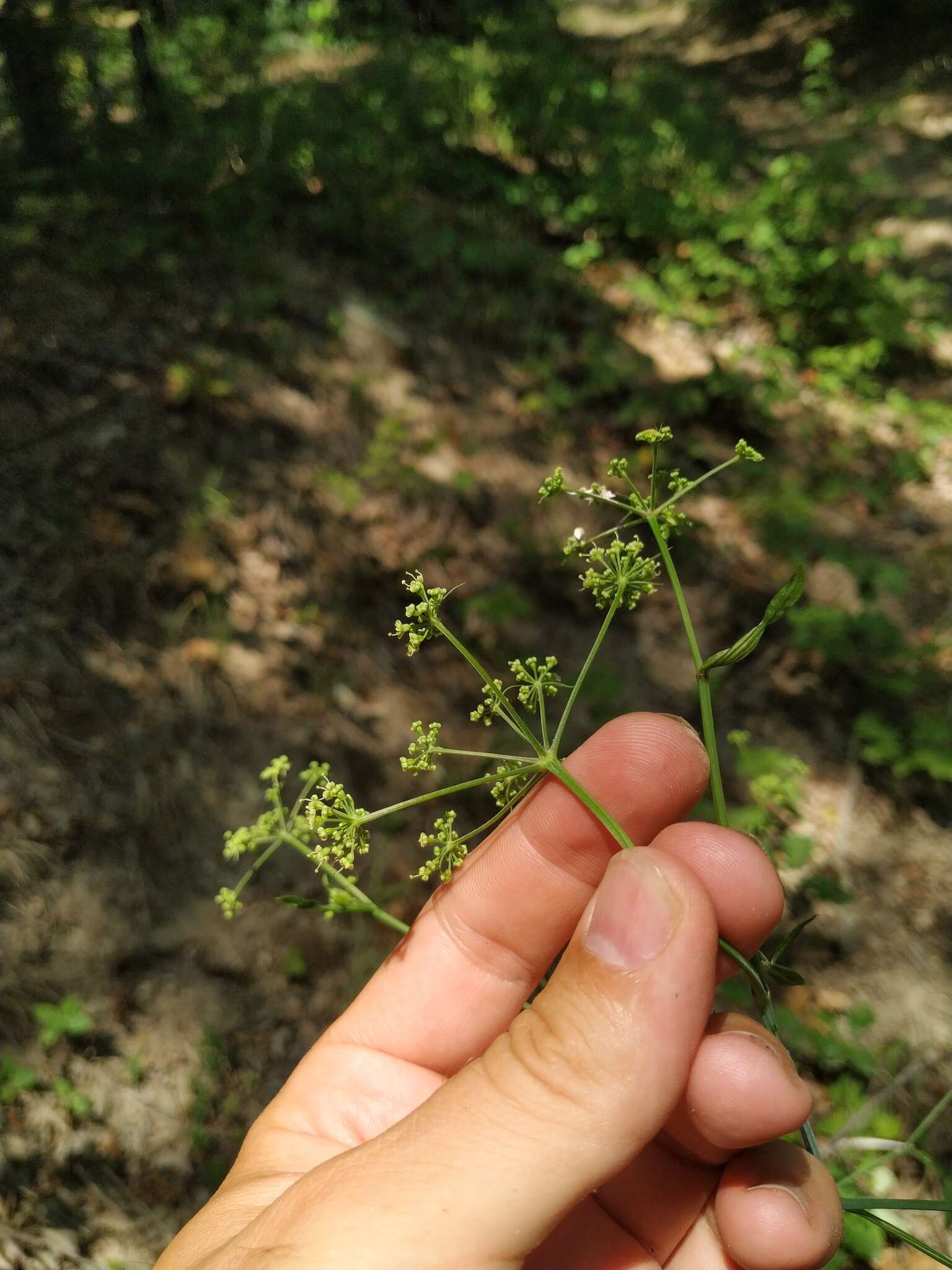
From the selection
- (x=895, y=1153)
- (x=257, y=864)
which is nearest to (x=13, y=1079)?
(x=257, y=864)

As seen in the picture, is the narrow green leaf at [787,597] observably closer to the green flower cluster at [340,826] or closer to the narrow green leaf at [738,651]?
the narrow green leaf at [738,651]

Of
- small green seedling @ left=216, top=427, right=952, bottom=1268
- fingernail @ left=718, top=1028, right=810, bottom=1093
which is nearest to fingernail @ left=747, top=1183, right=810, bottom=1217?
small green seedling @ left=216, top=427, right=952, bottom=1268

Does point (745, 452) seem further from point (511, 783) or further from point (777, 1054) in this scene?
point (777, 1054)

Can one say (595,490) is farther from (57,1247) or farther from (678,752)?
(57,1247)

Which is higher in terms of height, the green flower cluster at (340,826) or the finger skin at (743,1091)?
the green flower cluster at (340,826)

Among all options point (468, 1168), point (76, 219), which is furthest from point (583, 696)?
point (76, 219)

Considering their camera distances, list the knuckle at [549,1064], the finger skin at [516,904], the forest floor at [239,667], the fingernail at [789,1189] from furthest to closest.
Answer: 1. the forest floor at [239,667]
2. the finger skin at [516,904]
3. the fingernail at [789,1189]
4. the knuckle at [549,1064]

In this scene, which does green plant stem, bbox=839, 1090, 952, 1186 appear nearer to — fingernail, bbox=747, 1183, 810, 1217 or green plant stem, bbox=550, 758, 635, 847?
fingernail, bbox=747, 1183, 810, 1217

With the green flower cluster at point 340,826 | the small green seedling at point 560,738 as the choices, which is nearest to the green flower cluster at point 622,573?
the small green seedling at point 560,738
